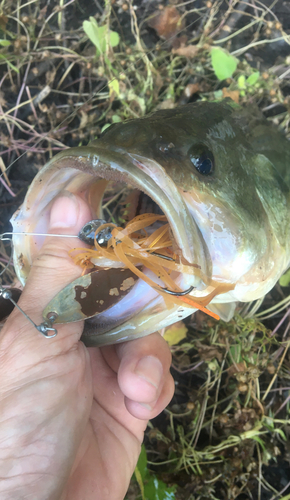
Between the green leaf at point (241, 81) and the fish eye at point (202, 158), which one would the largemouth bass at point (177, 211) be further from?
the green leaf at point (241, 81)

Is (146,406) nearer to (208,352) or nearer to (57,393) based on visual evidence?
(57,393)

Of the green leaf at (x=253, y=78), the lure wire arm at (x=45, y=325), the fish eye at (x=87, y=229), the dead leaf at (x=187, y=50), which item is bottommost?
the lure wire arm at (x=45, y=325)

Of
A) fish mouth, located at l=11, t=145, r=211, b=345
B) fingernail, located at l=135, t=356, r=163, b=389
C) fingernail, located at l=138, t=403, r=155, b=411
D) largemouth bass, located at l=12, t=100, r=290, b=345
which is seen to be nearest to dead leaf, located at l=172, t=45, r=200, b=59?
largemouth bass, located at l=12, t=100, r=290, b=345

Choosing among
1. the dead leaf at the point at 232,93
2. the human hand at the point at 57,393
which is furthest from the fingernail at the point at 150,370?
the dead leaf at the point at 232,93

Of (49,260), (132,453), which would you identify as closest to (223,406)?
(132,453)

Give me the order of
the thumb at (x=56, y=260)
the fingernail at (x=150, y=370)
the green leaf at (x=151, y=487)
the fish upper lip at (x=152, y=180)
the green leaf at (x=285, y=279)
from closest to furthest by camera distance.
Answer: the fish upper lip at (x=152, y=180)
the thumb at (x=56, y=260)
the fingernail at (x=150, y=370)
the green leaf at (x=151, y=487)
the green leaf at (x=285, y=279)

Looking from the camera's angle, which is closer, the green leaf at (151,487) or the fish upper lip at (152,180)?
the fish upper lip at (152,180)

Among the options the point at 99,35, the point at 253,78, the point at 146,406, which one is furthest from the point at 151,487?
the point at 99,35

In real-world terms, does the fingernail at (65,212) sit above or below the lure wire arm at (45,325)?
above
